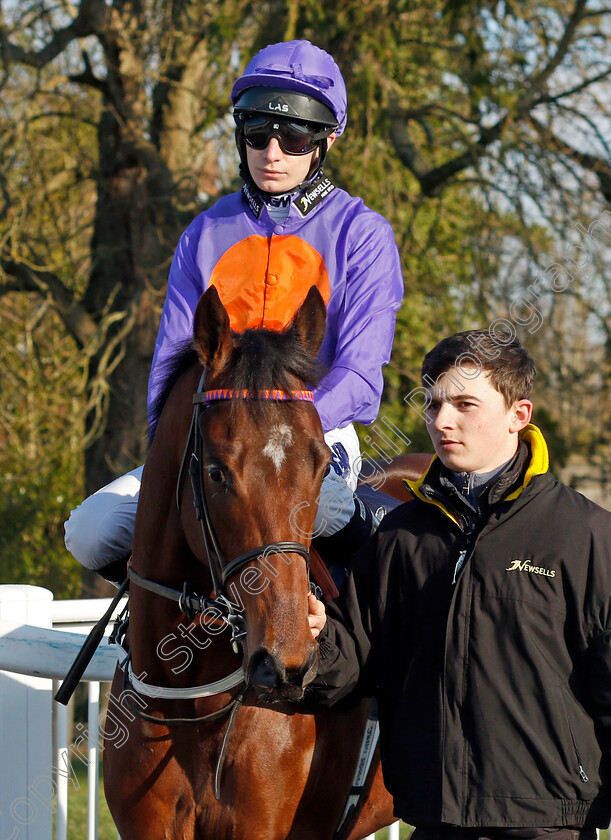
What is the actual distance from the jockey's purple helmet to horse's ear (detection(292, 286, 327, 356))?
28.2 inches

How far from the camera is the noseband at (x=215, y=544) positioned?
6.64ft

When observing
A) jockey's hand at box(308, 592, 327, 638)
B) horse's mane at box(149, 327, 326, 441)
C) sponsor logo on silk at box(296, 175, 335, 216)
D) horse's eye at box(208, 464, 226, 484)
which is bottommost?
jockey's hand at box(308, 592, 327, 638)

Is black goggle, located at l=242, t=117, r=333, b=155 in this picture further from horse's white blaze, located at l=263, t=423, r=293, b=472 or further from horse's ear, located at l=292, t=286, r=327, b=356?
horse's white blaze, located at l=263, t=423, r=293, b=472

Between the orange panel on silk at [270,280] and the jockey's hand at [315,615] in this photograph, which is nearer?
the jockey's hand at [315,615]

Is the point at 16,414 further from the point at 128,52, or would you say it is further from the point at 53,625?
the point at 53,625

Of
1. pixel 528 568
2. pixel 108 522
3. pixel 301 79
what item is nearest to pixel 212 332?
pixel 108 522

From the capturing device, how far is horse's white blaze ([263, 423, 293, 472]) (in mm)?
2051

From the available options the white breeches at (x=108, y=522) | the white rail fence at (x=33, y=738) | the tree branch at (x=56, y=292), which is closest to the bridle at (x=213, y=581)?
the white breeches at (x=108, y=522)

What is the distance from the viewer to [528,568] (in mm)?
2139

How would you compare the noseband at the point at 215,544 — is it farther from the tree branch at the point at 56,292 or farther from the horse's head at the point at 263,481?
the tree branch at the point at 56,292

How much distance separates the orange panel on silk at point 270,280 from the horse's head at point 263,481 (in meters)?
0.57

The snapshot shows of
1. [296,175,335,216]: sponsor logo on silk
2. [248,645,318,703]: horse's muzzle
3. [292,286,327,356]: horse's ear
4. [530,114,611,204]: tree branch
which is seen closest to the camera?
[248,645,318,703]: horse's muzzle

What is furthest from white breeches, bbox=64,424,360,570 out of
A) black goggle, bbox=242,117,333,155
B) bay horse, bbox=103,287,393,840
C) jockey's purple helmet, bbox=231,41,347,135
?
jockey's purple helmet, bbox=231,41,347,135

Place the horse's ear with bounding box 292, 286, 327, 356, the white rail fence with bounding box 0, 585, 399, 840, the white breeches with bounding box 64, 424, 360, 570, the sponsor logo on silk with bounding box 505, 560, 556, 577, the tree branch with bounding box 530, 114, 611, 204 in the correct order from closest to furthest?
the sponsor logo on silk with bounding box 505, 560, 556, 577, the horse's ear with bounding box 292, 286, 327, 356, the white breeches with bounding box 64, 424, 360, 570, the white rail fence with bounding box 0, 585, 399, 840, the tree branch with bounding box 530, 114, 611, 204
